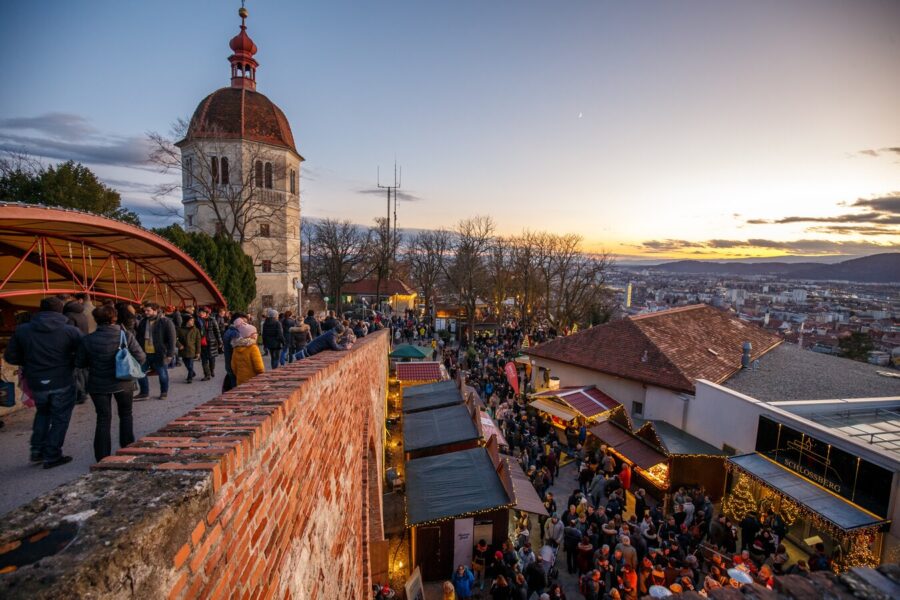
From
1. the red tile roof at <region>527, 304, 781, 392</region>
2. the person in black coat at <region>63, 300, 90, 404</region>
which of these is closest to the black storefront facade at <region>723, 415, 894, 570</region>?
the red tile roof at <region>527, 304, 781, 392</region>

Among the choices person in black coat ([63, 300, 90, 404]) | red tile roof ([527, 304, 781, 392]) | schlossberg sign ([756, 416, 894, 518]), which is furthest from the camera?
red tile roof ([527, 304, 781, 392])

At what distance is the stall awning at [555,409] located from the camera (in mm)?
17219

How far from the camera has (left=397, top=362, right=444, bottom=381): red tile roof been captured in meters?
18.9

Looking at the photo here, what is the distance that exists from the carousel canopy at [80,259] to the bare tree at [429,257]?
98.9 feet

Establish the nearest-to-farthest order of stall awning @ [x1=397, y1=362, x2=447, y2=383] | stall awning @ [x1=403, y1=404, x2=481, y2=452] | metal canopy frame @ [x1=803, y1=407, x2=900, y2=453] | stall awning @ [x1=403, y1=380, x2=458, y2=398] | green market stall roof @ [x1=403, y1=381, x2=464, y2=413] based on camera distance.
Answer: metal canopy frame @ [x1=803, y1=407, x2=900, y2=453]
stall awning @ [x1=403, y1=404, x2=481, y2=452]
green market stall roof @ [x1=403, y1=381, x2=464, y2=413]
stall awning @ [x1=403, y1=380, x2=458, y2=398]
stall awning @ [x1=397, y1=362, x2=447, y2=383]

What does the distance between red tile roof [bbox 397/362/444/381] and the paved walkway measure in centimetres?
1040

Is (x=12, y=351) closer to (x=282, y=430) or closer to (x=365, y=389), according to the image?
(x=282, y=430)

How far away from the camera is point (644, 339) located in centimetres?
2030

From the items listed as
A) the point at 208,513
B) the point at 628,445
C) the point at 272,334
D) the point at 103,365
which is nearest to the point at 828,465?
the point at 628,445

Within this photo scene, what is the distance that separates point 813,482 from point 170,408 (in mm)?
15101

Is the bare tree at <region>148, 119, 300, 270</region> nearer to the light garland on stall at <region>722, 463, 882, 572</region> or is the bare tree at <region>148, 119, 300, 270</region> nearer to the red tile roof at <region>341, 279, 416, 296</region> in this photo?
the red tile roof at <region>341, 279, 416, 296</region>

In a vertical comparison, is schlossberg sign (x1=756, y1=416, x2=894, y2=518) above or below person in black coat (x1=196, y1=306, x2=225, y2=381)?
Answer: below

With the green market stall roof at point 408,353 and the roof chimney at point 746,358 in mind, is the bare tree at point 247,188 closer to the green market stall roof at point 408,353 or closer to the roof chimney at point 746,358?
the green market stall roof at point 408,353

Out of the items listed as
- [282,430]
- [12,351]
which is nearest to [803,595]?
[282,430]
